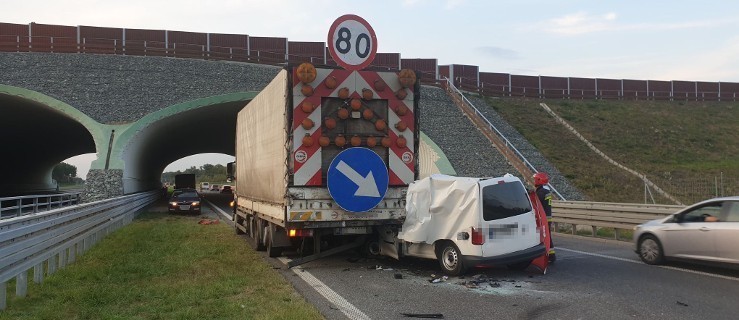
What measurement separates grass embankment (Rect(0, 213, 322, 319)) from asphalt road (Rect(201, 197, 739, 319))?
19.4 inches

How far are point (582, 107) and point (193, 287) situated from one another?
140 ft

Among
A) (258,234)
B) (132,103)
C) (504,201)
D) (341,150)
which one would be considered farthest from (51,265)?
(132,103)

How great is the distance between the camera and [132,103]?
27797 millimetres

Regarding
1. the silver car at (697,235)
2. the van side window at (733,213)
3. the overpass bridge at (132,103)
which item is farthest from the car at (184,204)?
the van side window at (733,213)

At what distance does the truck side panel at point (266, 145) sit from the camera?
933 centimetres

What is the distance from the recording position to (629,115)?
145 feet

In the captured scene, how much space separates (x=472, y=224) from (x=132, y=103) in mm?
24065

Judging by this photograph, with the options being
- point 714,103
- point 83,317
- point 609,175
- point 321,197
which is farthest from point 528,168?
point 714,103

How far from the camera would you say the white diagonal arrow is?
358 inches

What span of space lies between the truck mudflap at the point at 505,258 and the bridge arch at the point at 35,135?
22.6m

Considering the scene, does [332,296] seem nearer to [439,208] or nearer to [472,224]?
[472,224]

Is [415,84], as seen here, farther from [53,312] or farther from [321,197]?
[53,312]

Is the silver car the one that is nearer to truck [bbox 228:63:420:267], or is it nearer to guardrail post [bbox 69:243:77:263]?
truck [bbox 228:63:420:267]

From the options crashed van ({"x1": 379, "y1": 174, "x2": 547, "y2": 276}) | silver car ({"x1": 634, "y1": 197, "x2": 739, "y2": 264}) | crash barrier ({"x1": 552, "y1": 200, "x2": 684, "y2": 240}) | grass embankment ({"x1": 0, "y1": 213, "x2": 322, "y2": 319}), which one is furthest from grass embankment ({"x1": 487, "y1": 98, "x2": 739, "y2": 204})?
grass embankment ({"x1": 0, "y1": 213, "x2": 322, "y2": 319})
